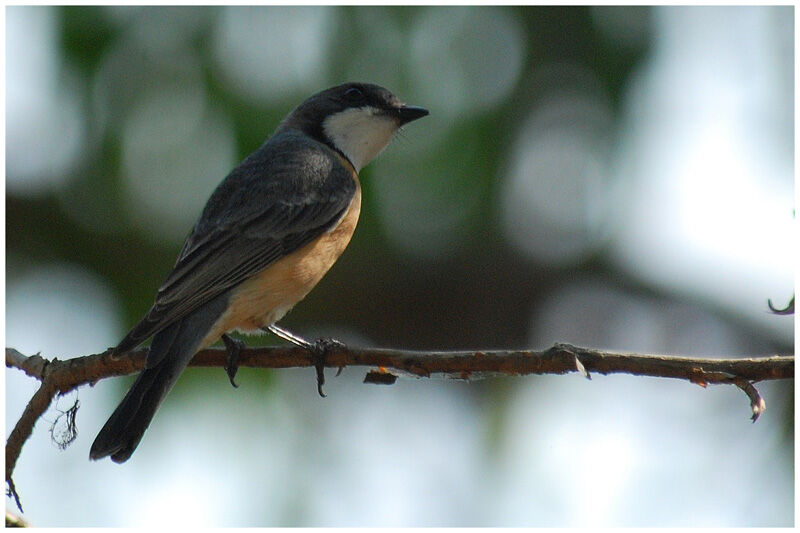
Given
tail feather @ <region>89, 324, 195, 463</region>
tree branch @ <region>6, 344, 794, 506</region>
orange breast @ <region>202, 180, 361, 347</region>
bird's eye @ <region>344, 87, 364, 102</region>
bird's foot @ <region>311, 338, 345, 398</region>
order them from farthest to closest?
bird's eye @ <region>344, 87, 364, 102</region> < orange breast @ <region>202, 180, 361, 347</region> < tail feather @ <region>89, 324, 195, 463</region> < bird's foot @ <region>311, 338, 345, 398</region> < tree branch @ <region>6, 344, 794, 506</region>

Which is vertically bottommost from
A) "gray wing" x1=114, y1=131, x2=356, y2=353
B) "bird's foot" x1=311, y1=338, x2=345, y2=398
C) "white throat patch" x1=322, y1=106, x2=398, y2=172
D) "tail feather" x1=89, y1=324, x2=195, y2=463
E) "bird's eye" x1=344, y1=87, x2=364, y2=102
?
"tail feather" x1=89, y1=324, x2=195, y2=463

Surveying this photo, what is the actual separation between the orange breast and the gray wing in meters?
0.05

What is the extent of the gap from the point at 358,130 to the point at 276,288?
1775mm

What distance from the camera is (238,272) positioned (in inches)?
184

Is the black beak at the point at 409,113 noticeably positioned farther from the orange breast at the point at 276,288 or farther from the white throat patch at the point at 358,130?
the orange breast at the point at 276,288

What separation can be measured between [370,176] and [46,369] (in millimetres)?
3951

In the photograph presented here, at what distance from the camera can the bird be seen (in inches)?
161

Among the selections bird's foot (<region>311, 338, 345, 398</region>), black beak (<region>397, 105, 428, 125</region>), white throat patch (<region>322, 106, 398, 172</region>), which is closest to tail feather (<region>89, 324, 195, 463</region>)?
bird's foot (<region>311, 338, 345, 398</region>)

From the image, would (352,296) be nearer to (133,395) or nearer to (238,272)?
(238,272)

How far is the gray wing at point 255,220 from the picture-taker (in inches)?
176

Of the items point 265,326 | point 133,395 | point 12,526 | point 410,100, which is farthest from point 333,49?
point 12,526

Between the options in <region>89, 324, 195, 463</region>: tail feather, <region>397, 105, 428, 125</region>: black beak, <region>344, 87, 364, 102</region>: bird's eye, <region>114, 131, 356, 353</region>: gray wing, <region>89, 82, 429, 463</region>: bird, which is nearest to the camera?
<region>89, 324, 195, 463</region>: tail feather

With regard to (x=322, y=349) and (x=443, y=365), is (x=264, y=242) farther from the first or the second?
(x=443, y=365)

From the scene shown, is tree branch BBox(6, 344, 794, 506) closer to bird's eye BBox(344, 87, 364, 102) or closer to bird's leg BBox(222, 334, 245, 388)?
bird's leg BBox(222, 334, 245, 388)
